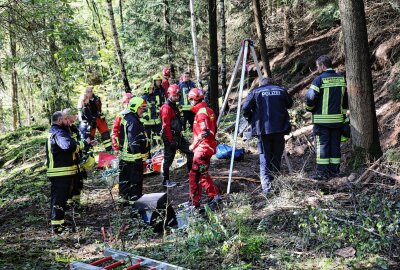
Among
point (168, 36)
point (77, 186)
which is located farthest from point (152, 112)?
point (168, 36)

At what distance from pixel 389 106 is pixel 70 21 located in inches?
269

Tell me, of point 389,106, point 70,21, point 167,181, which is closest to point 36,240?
point 167,181

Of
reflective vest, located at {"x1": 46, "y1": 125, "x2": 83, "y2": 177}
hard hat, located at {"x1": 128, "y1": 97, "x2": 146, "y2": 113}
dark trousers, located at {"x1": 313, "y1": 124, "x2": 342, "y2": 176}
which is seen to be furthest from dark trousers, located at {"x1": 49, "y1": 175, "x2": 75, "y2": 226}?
dark trousers, located at {"x1": 313, "y1": 124, "x2": 342, "y2": 176}

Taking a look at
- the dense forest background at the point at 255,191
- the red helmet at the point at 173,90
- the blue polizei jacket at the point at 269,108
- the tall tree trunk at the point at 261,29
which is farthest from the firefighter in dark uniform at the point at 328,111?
the tall tree trunk at the point at 261,29

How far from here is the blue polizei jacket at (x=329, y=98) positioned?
690 centimetres

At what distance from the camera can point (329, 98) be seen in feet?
22.7

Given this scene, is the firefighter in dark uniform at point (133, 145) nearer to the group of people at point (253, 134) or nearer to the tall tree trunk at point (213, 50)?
the group of people at point (253, 134)

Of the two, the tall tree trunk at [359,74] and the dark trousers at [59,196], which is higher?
the tall tree trunk at [359,74]

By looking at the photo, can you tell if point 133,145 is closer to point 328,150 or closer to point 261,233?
point 261,233

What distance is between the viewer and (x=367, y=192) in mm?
5645

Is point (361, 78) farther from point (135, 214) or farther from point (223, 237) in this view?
point (135, 214)

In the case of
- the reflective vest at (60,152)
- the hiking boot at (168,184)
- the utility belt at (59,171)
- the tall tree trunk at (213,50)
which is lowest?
the hiking boot at (168,184)

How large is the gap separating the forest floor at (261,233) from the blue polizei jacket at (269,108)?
0.95 meters

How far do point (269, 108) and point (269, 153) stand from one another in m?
0.80
